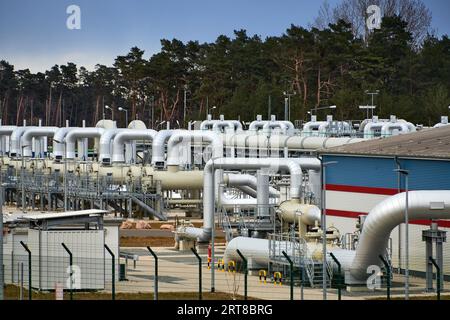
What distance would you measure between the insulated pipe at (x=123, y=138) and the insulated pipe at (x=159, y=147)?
1.19m

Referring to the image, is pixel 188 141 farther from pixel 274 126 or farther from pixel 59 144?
pixel 274 126

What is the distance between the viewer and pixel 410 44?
10962 cm

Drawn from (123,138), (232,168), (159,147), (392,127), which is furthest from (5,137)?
(232,168)

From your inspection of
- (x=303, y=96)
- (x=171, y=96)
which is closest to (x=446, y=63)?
(x=303, y=96)

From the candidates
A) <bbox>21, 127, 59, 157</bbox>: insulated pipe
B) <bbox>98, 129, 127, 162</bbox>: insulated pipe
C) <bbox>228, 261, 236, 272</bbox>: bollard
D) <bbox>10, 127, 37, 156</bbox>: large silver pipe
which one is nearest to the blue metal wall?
<bbox>228, 261, 236, 272</bbox>: bollard

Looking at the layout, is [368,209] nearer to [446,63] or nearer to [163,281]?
[163,281]

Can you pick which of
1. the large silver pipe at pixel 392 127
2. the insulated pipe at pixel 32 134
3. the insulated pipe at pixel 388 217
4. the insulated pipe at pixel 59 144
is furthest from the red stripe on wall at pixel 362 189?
the insulated pipe at pixel 32 134

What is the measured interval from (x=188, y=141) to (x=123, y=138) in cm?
583

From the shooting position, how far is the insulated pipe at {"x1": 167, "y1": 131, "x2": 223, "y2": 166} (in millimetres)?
69875

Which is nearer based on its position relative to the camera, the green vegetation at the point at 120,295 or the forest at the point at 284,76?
the green vegetation at the point at 120,295

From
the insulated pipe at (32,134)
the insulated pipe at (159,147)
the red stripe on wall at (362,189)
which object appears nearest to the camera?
the red stripe on wall at (362,189)

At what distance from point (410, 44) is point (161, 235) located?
55712mm

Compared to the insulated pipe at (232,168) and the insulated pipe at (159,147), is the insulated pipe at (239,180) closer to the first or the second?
the insulated pipe at (232,168)

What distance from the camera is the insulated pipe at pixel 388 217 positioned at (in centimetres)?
3578
